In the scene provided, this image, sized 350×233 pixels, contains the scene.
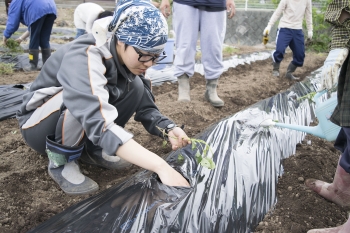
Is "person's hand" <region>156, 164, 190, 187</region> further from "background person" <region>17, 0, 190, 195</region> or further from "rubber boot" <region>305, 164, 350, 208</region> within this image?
"rubber boot" <region>305, 164, 350, 208</region>

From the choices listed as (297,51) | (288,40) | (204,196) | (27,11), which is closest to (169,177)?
(204,196)

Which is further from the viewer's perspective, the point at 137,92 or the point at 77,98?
the point at 137,92

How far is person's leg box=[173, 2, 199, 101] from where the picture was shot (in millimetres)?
2815

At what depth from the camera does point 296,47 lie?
466cm

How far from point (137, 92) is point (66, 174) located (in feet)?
1.71

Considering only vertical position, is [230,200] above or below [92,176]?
above

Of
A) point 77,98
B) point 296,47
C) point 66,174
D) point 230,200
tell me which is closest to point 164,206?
point 230,200

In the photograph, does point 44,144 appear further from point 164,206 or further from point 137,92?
point 164,206

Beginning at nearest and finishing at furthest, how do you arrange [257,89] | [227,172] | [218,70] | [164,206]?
1. [164,206]
2. [227,172]
3. [218,70]
4. [257,89]

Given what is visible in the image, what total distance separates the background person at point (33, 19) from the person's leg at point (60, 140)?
3444 mm

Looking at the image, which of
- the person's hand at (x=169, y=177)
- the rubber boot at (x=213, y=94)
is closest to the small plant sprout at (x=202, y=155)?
the person's hand at (x=169, y=177)

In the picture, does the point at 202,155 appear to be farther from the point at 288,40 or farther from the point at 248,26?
the point at 248,26

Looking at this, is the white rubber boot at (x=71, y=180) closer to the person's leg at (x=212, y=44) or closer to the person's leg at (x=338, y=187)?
the person's leg at (x=338, y=187)

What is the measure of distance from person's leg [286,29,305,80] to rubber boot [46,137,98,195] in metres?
3.77
